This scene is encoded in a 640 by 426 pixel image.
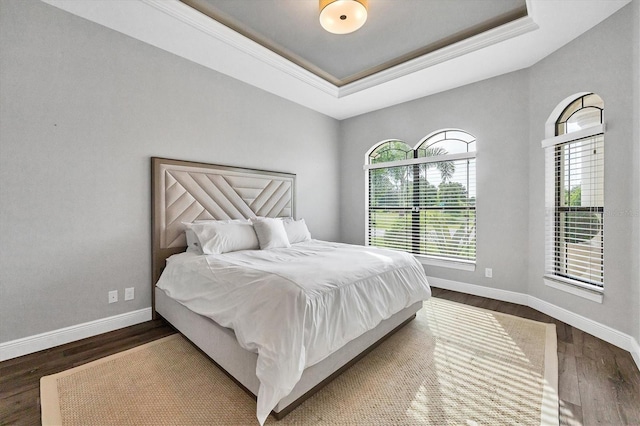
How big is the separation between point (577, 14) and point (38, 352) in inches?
208

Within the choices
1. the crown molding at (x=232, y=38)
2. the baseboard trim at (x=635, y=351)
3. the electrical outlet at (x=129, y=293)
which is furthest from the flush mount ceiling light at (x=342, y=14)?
the baseboard trim at (x=635, y=351)

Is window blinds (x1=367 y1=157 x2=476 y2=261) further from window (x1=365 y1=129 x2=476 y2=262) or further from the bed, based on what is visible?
the bed

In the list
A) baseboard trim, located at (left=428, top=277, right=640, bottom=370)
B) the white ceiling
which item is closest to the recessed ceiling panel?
the white ceiling

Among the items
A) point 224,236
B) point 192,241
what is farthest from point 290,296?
point 192,241

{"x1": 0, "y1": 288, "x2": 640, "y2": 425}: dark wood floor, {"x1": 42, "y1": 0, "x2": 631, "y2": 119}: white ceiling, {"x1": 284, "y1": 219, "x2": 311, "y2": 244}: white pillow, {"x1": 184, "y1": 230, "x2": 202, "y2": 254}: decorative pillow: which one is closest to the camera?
{"x1": 0, "y1": 288, "x2": 640, "y2": 425}: dark wood floor

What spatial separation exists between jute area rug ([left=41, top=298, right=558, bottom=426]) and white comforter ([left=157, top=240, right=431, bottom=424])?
1.06ft

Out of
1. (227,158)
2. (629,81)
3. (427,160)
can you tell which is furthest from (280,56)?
(629,81)

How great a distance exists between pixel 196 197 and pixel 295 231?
4.06ft

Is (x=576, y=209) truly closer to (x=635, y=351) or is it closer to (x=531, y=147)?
(x=531, y=147)

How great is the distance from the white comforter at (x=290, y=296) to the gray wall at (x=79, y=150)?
62 cm

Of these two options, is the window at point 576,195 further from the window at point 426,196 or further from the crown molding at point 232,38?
the crown molding at point 232,38

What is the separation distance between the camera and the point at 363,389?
184 centimetres

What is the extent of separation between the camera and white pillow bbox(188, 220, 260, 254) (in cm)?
278

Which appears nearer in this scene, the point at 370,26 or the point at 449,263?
the point at 370,26
